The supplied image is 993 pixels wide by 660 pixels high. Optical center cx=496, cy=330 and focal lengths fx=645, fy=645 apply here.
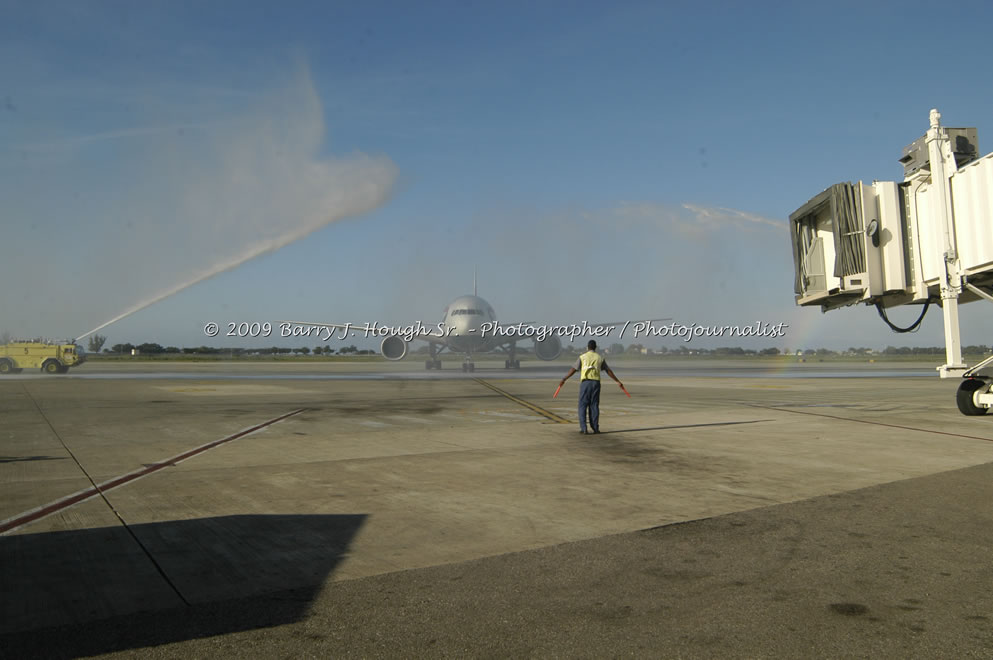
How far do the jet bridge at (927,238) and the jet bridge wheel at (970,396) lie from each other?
17mm

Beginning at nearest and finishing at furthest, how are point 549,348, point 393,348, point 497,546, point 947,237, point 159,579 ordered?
point 159,579 → point 497,546 → point 947,237 → point 393,348 → point 549,348

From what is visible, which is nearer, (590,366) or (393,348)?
(590,366)

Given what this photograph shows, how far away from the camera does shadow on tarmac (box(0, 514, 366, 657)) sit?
3.29 m

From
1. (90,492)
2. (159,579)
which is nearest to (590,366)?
(90,492)

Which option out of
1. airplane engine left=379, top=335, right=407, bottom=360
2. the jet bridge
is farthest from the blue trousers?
airplane engine left=379, top=335, right=407, bottom=360

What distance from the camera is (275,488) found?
6895 mm

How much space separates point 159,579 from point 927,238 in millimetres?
13205

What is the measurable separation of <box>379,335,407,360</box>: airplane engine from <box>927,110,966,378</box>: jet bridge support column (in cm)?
A: 3257

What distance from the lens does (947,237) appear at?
37.2 ft

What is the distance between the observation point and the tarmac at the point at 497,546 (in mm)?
3273

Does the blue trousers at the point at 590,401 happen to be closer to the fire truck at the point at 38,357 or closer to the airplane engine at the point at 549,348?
the airplane engine at the point at 549,348

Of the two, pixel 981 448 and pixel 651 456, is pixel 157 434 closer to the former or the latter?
pixel 651 456

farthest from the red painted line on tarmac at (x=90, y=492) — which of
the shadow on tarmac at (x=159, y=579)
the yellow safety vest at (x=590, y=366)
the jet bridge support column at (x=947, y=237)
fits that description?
the jet bridge support column at (x=947, y=237)

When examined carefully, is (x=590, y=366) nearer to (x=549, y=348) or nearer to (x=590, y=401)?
(x=590, y=401)
